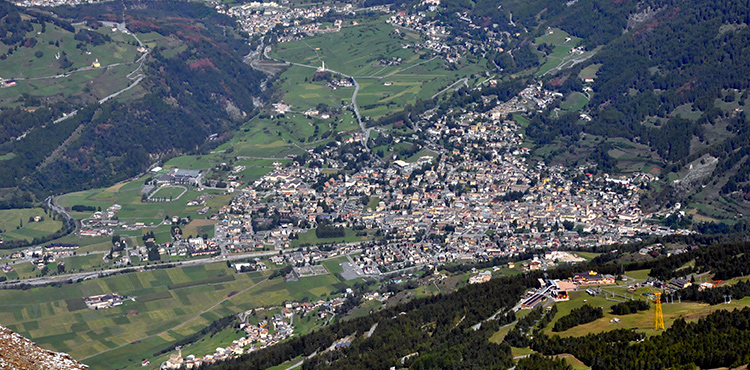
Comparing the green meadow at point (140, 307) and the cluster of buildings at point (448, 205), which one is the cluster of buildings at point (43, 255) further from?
the cluster of buildings at point (448, 205)

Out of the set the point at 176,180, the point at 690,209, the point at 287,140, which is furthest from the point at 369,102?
the point at 690,209

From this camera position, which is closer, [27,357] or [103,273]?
[27,357]

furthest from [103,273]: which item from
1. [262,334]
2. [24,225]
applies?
[262,334]

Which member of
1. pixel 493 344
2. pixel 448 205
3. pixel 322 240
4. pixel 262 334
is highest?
pixel 493 344

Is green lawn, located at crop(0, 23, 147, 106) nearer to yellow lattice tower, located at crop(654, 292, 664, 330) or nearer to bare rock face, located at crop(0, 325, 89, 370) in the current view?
yellow lattice tower, located at crop(654, 292, 664, 330)

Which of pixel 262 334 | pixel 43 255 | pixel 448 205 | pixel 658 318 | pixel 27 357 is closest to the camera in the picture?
pixel 27 357

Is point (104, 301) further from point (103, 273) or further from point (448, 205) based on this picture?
point (448, 205)

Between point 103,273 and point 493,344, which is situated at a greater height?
point 493,344

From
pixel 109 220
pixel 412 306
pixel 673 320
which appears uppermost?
pixel 673 320

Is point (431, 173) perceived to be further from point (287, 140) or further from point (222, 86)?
point (222, 86)
